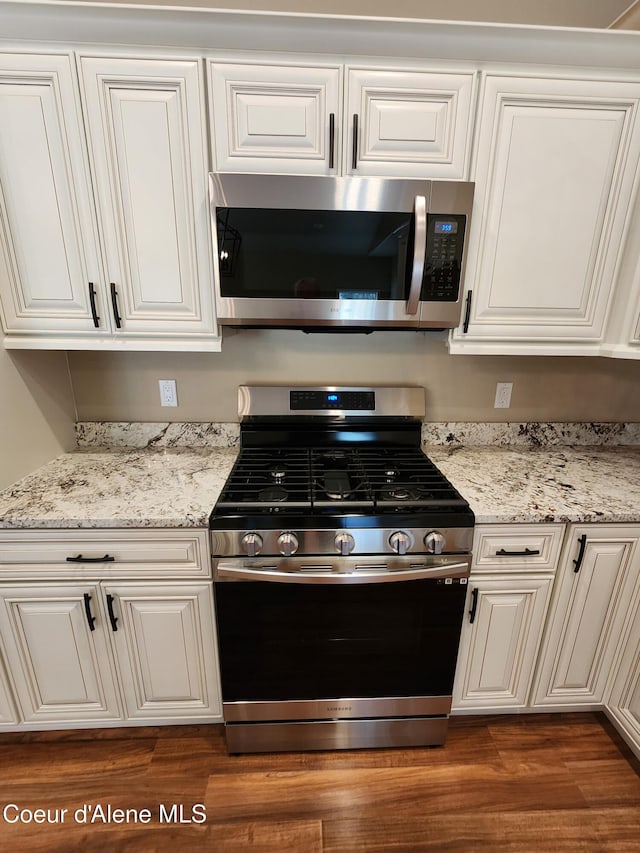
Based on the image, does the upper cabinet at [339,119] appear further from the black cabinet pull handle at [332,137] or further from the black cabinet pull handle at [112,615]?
the black cabinet pull handle at [112,615]

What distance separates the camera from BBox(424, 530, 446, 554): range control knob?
4.17 ft

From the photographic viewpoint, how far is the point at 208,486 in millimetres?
1440

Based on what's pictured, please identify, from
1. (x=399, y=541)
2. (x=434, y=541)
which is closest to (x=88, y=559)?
(x=399, y=541)

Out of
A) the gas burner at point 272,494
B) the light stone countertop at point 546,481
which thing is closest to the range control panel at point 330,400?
the light stone countertop at point 546,481

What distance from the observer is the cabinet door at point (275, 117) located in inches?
48.5

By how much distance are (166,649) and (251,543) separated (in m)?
0.54

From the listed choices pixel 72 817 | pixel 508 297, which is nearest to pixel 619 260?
pixel 508 297

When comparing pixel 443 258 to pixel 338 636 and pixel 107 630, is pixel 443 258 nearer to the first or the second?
pixel 338 636

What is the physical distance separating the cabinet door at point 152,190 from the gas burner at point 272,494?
0.60m

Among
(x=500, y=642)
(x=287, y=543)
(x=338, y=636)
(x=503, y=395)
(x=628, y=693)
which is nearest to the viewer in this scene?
(x=287, y=543)

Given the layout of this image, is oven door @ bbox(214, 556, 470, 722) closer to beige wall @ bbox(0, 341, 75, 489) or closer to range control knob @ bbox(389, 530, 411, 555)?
range control knob @ bbox(389, 530, 411, 555)

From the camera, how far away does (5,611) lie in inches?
51.7

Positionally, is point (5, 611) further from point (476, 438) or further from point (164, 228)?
point (476, 438)

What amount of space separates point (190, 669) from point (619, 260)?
2125 mm
